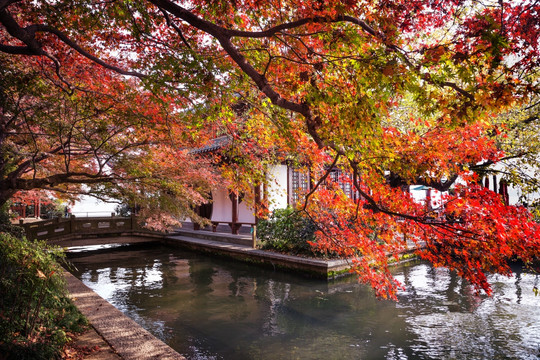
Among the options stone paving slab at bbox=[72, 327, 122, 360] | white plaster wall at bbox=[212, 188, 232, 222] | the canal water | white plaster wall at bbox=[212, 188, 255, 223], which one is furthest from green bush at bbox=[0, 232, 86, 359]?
white plaster wall at bbox=[212, 188, 232, 222]

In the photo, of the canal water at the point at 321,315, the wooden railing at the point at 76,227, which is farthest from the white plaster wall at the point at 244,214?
the wooden railing at the point at 76,227

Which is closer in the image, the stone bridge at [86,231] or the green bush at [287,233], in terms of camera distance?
the green bush at [287,233]

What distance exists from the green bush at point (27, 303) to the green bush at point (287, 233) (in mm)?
8524

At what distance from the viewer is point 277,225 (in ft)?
44.6

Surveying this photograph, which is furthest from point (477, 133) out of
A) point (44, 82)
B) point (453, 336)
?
point (44, 82)

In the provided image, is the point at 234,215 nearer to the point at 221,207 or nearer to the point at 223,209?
the point at 223,209

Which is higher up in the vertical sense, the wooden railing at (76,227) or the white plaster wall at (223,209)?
the white plaster wall at (223,209)

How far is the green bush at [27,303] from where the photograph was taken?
134 inches

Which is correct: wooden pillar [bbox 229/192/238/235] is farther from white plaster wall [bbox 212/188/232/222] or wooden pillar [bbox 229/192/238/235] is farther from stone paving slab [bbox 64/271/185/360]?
stone paving slab [bbox 64/271/185/360]

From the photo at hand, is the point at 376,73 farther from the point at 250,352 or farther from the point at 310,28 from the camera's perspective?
the point at 250,352

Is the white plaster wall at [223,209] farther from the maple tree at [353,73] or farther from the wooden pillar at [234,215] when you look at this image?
the maple tree at [353,73]

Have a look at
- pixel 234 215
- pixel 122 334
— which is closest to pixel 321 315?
pixel 122 334

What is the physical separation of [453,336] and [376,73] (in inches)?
209

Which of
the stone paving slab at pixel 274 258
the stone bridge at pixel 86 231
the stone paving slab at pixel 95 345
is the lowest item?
the stone paving slab at pixel 274 258
